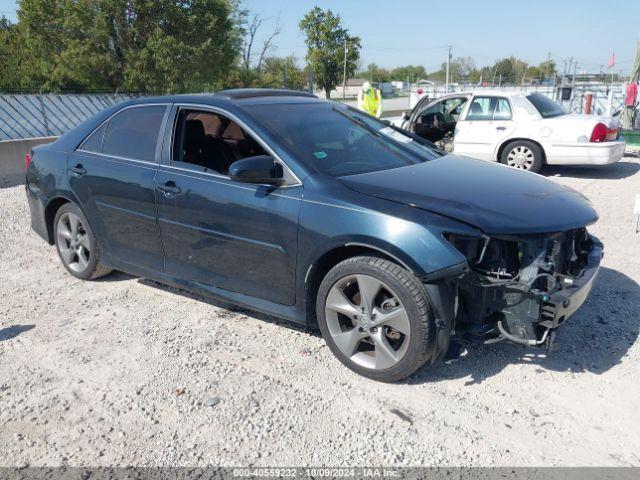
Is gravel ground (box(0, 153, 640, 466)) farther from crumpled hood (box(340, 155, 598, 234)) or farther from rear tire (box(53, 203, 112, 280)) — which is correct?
crumpled hood (box(340, 155, 598, 234))

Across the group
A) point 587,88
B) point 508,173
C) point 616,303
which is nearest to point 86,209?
point 508,173

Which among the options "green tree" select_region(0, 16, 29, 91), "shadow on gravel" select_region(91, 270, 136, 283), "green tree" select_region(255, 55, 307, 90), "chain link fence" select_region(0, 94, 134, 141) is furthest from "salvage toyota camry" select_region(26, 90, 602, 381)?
"green tree" select_region(255, 55, 307, 90)

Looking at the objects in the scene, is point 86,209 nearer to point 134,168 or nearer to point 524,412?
point 134,168

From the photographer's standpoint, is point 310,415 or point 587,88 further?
point 587,88

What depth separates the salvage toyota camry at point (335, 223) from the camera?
3.16 metres

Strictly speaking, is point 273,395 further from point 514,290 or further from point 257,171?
point 514,290

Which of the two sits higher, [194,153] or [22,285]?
[194,153]

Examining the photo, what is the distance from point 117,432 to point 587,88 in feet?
77.5

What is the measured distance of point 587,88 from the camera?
2233 centimetres

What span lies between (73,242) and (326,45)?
43682mm

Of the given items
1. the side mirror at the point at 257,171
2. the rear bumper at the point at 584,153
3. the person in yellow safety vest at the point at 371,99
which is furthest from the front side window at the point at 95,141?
the person in yellow safety vest at the point at 371,99

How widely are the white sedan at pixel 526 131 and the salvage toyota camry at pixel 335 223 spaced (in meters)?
5.83

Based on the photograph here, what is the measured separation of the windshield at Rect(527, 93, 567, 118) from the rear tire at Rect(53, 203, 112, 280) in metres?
7.89

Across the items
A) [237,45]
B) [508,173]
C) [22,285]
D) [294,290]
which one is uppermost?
[237,45]
